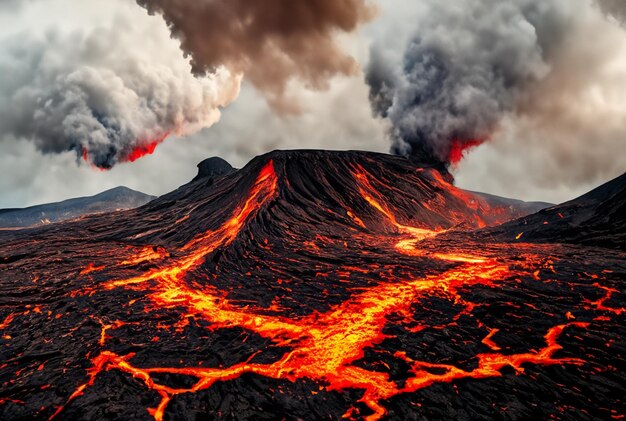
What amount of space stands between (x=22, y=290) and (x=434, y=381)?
17531mm

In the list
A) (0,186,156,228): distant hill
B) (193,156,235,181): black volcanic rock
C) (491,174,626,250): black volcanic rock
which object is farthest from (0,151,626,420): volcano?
(0,186,156,228): distant hill

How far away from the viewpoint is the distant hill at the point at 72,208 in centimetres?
9394

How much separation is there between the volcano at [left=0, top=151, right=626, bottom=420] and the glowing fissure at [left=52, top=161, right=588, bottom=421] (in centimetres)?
5

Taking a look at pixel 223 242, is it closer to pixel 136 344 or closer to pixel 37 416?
pixel 136 344

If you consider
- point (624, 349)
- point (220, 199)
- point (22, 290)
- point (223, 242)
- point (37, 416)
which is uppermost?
point (220, 199)

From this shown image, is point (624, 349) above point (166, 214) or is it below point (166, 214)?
below

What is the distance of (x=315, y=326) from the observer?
36.1ft

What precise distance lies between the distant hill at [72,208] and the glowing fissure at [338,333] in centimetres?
9233

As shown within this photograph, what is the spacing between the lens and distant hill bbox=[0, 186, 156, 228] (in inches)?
3698

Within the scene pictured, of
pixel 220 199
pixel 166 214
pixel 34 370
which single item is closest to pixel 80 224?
pixel 166 214

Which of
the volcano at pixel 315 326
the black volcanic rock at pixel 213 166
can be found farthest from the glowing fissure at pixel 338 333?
the black volcanic rock at pixel 213 166

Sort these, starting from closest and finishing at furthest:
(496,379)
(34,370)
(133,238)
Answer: (496,379) < (34,370) < (133,238)

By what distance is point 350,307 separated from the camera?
40.0ft

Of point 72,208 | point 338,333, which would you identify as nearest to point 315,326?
point 338,333
